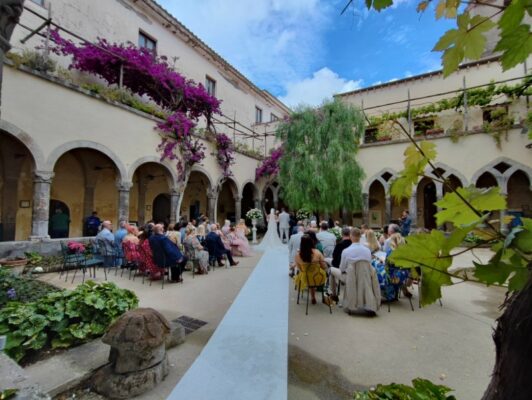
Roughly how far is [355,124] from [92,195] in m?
11.5

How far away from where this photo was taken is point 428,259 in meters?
0.82

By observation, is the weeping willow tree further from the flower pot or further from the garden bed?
the garden bed

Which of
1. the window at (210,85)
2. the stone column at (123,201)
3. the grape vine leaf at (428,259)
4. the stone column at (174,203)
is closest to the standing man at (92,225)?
the stone column at (123,201)

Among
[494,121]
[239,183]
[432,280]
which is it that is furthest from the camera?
[239,183]

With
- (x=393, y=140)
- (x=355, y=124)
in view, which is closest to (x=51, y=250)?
(x=355, y=124)

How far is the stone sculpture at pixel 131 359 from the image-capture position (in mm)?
2438

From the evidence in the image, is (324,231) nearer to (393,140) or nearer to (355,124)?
(355,124)

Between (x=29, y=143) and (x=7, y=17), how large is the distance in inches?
240

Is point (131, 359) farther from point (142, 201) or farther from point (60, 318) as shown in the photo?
point (142, 201)

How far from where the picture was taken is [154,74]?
9.70 m

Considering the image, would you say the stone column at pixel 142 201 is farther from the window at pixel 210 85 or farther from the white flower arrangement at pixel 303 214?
the white flower arrangement at pixel 303 214

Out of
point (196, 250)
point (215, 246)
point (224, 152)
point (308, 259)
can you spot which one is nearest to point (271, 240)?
point (215, 246)

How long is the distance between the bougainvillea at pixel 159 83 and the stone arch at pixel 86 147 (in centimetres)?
164

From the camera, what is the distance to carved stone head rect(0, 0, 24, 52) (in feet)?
5.79
